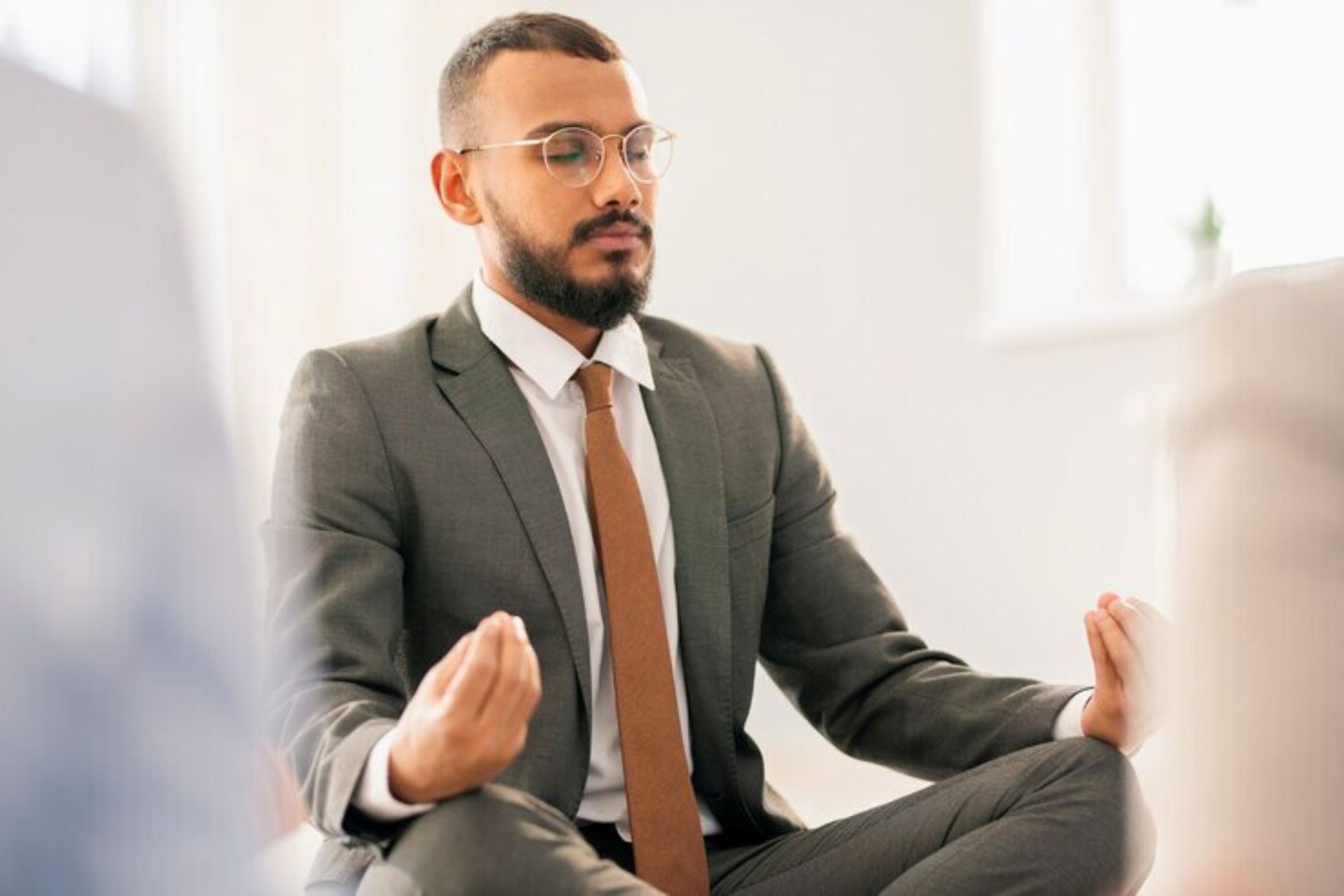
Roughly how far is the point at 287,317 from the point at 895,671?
201cm

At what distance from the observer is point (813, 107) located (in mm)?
4098

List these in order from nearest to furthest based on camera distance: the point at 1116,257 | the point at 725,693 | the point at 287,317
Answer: the point at 725,693 → the point at 287,317 → the point at 1116,257

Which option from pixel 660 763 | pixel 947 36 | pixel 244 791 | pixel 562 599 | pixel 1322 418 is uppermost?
pixel 947 36

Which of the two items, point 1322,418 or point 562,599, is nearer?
point 1322,418

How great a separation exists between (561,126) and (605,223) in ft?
0.39

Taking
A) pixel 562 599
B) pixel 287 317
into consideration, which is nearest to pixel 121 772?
pixel 562 599

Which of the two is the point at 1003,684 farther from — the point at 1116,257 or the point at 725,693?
the point at 1116,257

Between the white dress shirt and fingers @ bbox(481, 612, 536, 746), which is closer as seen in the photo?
fingers @ bbox(481, 612, 536, 746)

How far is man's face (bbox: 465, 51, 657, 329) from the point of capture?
191 cm

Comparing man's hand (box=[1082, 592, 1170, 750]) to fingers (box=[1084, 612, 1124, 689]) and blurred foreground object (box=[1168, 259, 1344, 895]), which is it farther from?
blurred foreground object (box=[1168, 259, 1344, 895])

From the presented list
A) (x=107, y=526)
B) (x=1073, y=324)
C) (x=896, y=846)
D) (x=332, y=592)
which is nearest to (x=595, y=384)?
(x=332, y=592)

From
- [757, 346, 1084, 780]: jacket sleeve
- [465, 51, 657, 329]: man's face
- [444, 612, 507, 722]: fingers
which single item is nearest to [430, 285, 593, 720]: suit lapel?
[465, 51, 657, 329]: man's face

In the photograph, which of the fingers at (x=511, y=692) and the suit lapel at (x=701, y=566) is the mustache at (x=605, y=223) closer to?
the suit lapel at (x=701, y=566)

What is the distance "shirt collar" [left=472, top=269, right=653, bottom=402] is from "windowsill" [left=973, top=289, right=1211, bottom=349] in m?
1.85
